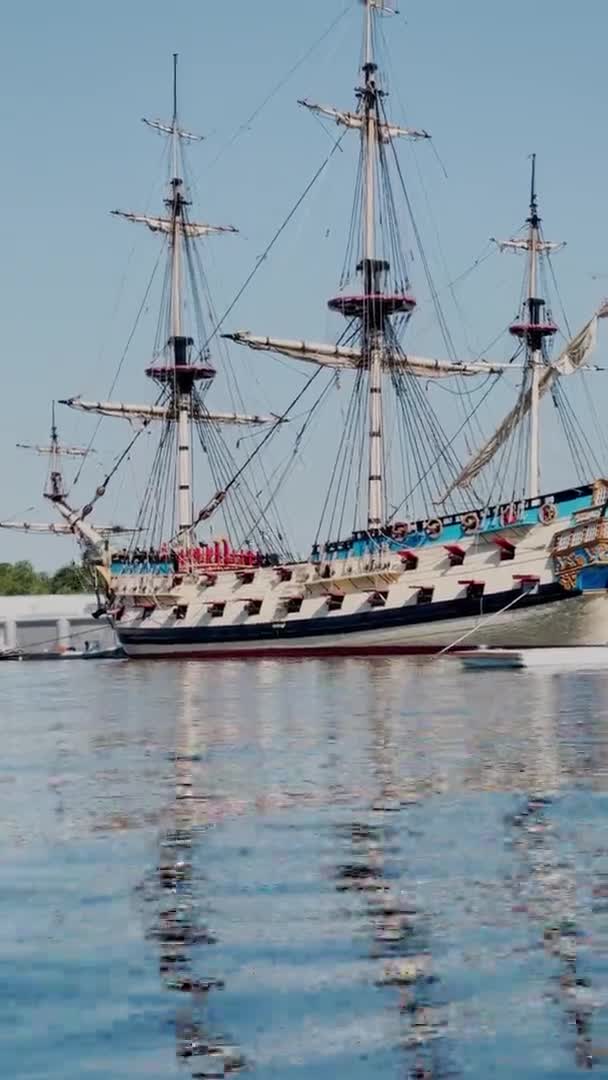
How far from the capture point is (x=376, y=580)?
71.8 metres

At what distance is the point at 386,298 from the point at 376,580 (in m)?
14.5

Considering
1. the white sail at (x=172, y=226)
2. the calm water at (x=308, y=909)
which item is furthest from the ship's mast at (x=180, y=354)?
the calm water at (x=308, y=909)

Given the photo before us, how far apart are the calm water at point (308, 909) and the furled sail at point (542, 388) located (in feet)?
156

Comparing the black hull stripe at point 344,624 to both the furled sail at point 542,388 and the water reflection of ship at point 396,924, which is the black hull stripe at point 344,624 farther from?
the water reflection of ship at point 396,924

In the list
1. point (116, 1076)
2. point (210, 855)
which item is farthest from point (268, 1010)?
point (210, 855)

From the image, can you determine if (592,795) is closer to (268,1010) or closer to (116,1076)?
(268,1010)

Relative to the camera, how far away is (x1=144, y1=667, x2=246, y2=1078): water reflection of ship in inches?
362

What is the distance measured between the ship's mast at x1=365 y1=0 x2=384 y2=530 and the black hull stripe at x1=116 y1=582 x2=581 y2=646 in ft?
15.6

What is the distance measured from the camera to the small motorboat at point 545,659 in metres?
56.6

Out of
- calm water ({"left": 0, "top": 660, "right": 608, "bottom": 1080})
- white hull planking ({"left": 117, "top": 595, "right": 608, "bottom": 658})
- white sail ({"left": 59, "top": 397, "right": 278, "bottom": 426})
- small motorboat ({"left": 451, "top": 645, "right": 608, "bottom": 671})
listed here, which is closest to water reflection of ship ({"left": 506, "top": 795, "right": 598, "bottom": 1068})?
calm water ({"left": 0, "top": 660, "right": 608, "bottom": 1080})

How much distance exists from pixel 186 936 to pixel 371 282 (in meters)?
68.5

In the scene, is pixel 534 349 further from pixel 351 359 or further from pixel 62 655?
pixel 62 655

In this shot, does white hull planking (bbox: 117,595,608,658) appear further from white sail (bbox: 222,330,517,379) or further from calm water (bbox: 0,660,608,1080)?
calm water (bbox: 0,660,608,1080)

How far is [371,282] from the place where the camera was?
78750mm
